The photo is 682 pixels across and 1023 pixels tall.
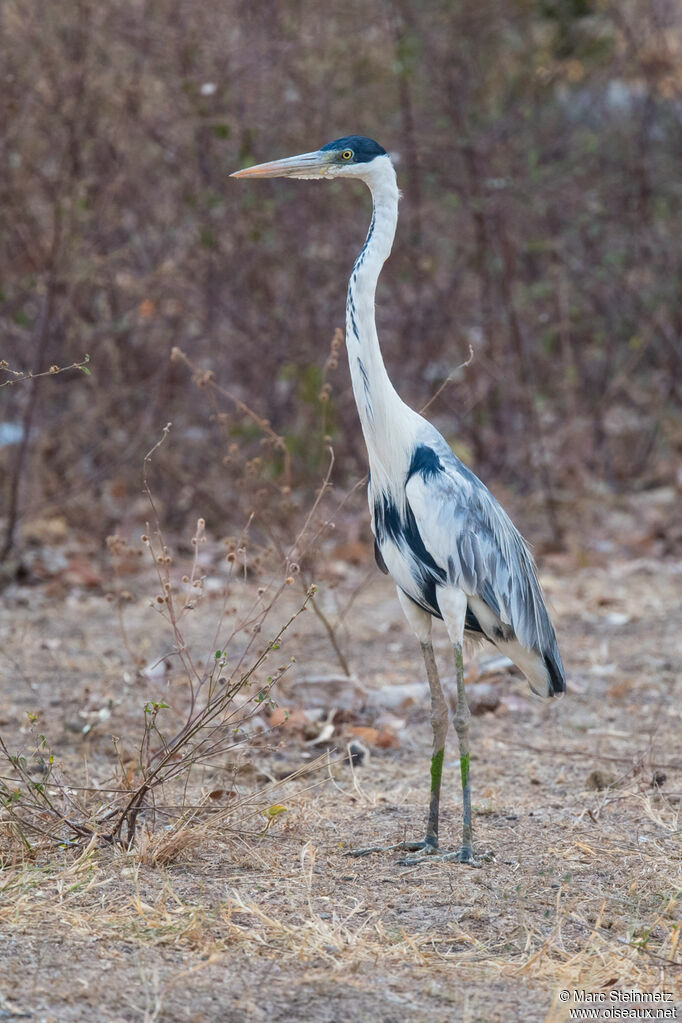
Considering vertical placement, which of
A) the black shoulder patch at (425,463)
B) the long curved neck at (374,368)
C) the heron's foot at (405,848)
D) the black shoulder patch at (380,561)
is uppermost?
the long curved neck at (374,368)

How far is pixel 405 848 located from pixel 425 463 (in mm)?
1176

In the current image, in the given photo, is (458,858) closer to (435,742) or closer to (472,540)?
(435,742)

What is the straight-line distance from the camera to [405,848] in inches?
148

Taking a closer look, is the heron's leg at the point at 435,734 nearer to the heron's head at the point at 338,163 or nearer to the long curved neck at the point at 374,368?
the long curved neck at the point at 374,368

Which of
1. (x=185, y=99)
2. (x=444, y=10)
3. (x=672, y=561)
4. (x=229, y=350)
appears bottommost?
(x=672, y=561)

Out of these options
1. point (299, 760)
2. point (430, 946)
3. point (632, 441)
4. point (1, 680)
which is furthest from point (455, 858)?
point (632, 441)

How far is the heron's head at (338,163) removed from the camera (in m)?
3.89

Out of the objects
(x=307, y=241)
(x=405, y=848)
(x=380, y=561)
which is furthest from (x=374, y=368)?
(x=307, y=241)

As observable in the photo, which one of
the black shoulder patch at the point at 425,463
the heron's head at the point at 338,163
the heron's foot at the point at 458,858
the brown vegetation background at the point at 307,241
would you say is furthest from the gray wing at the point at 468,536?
the brown vegetation background at the point at 307,241

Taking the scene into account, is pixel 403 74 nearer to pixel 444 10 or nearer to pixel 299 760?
pixel 444 10

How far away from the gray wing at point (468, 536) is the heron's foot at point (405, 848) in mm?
697

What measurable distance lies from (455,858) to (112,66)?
5721 mm

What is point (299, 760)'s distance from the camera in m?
4.74

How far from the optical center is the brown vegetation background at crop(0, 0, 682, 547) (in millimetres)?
7469
